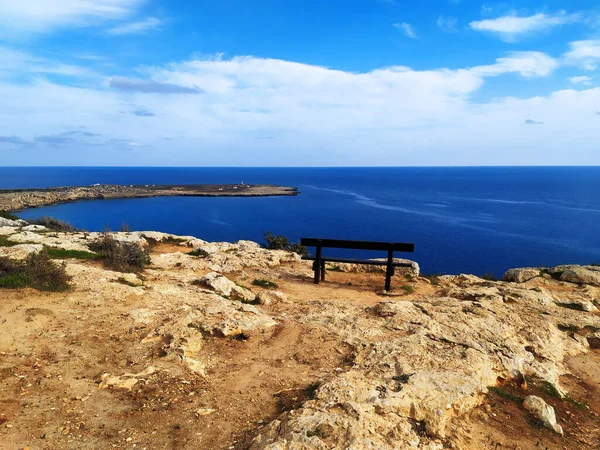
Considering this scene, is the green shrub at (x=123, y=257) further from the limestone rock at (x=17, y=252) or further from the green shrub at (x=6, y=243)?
the green shrub at (x=6, y=243)

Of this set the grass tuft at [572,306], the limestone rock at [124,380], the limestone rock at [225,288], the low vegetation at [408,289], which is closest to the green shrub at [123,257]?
the limestone rock at [225,288]

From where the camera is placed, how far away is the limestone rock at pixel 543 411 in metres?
5.50

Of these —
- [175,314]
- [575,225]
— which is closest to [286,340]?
[175,314]

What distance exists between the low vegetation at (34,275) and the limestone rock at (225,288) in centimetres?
353

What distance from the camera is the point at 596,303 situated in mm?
12617

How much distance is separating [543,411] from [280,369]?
13.6ft

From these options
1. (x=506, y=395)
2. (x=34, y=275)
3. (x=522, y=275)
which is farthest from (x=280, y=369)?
(x=522, y=275)

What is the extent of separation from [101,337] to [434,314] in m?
7.47

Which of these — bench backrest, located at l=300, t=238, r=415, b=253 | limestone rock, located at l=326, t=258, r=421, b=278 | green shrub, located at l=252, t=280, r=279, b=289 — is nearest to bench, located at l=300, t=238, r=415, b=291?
bench backrest, located at l=300, t=238, r=415, b=253

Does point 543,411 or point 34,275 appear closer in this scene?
point 543,411

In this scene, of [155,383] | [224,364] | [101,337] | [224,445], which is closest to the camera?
[224,445]

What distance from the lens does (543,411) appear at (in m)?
5.67

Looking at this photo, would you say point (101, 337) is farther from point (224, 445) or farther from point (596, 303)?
point (596, 303)

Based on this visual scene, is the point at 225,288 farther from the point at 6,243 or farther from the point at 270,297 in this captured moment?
the point at 6,243
